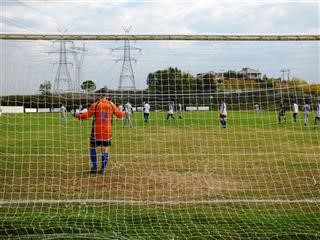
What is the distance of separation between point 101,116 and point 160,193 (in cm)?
261

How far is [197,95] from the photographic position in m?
8.95

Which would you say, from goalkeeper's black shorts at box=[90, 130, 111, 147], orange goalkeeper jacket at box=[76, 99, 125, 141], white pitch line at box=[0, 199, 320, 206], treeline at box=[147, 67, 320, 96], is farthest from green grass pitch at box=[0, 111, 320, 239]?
treeline at box=[147, 67, 320, 96]

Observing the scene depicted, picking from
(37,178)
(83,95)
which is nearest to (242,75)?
(83,95)

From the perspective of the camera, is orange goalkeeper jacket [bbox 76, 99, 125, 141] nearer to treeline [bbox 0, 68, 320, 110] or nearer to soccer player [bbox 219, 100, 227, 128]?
treeline [bbox 0, 68, 320, 110]

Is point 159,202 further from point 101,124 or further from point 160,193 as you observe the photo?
point 101,124

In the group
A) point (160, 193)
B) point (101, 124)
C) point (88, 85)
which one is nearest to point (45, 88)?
point (88, 85)

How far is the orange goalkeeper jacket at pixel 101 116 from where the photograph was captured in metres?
9.51

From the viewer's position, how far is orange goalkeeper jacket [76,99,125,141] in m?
9.51

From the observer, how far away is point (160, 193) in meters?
7.75

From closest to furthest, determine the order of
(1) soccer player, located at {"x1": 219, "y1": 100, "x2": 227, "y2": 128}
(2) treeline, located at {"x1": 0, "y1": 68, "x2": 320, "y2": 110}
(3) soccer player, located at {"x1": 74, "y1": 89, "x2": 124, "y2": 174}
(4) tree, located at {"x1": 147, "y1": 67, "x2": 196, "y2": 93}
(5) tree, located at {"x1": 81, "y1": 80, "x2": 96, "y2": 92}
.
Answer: (5) tree, located at {"x1": 81, "y1": 80, "x2": 96, "y2": 92}
(2) treeline, located at {"x1": 0, "y1": 68, "x2": 320, "y2": 110}
(4) tree, located at {"x1": 147, "y1": 67, "x2": 196, "y2": 93}
(3) soccer player, located at {"x1": 74, "y1": 89, "x2": 124, "y2": 174}
(1) soccer player, located at {"x1": 219, "y1": 100, "x2": 227, "y2": 128}

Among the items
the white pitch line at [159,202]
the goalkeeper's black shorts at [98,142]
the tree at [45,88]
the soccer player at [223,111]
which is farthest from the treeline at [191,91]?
the white pitch line at [159,202]

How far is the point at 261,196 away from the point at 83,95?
364 centimetres

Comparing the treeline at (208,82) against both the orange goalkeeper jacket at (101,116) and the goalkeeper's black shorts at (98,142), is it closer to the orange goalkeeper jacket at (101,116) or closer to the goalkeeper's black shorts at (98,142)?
the orange goalkeeper jacket at (101,116)

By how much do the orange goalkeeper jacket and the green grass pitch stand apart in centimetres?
86
